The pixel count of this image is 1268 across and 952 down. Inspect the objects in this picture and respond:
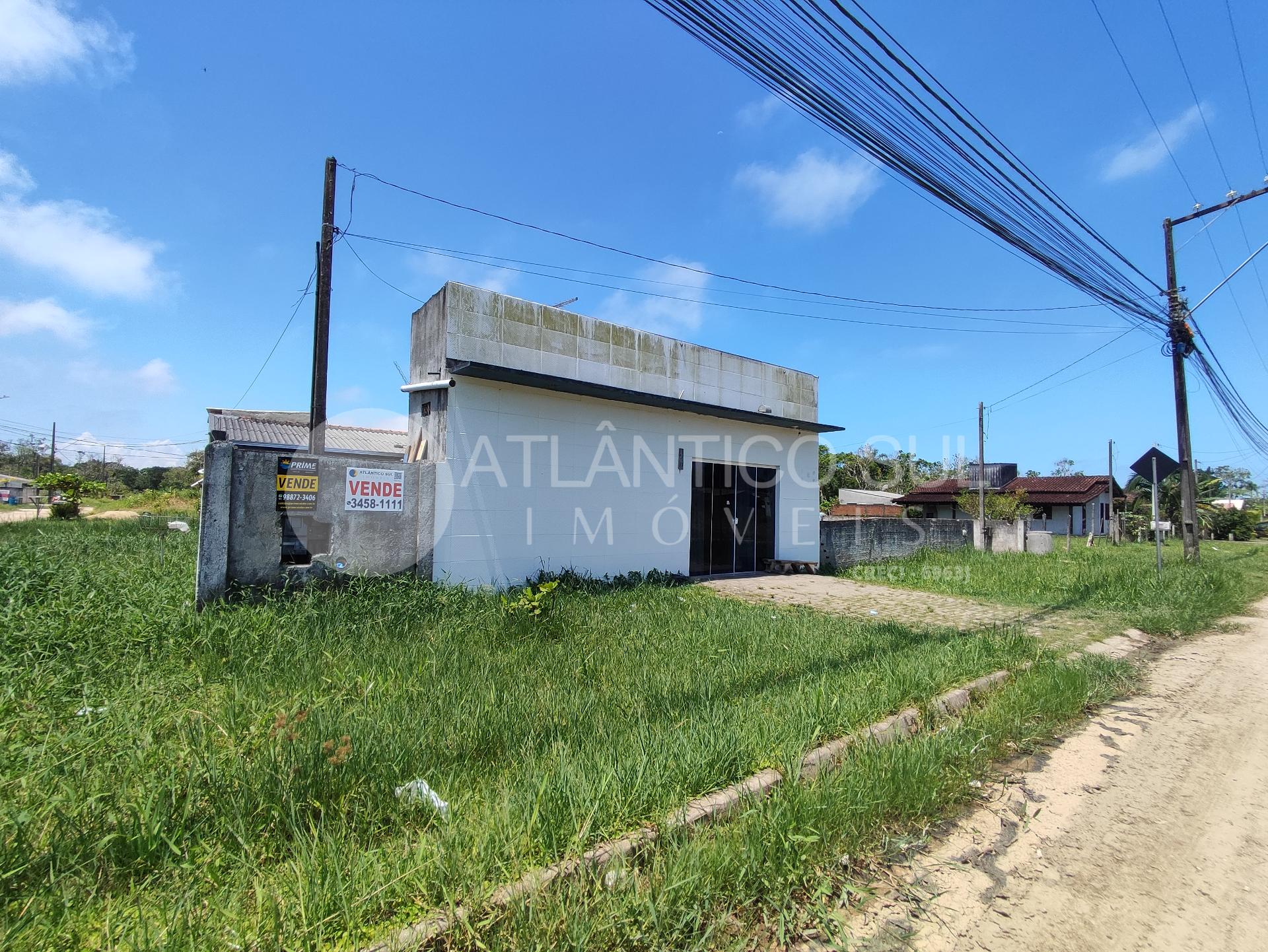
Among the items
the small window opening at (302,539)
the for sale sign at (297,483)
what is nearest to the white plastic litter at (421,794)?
the small window opening at (302,539)

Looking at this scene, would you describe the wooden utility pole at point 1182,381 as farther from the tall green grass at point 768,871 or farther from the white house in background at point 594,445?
the tall green grass at point 768,871

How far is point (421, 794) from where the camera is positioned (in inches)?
107

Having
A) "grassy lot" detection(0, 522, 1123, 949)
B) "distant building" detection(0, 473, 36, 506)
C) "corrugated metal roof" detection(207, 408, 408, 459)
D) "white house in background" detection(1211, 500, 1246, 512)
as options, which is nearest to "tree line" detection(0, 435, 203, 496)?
"distant building" detection(0, 473, 36, 506)

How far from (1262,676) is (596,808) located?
734cm

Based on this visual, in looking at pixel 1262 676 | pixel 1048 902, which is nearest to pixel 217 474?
pixel 1048 902

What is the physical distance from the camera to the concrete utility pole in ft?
43.9

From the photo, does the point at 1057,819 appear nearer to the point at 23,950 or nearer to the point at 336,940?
the point at 336,940

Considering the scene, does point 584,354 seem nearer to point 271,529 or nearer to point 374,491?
point 374,491

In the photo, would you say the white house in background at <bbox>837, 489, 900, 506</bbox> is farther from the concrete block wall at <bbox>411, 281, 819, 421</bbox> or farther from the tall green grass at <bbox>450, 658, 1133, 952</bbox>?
the tall green grass at <bbox>450, 658, 1133, 952</bbox>

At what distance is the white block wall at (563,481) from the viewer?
773cm

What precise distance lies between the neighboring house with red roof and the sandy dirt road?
3349 cm

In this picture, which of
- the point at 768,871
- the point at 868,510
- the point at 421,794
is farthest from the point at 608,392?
the point at 868,510

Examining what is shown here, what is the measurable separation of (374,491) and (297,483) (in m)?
0.81

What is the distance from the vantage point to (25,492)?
51.8 meters
